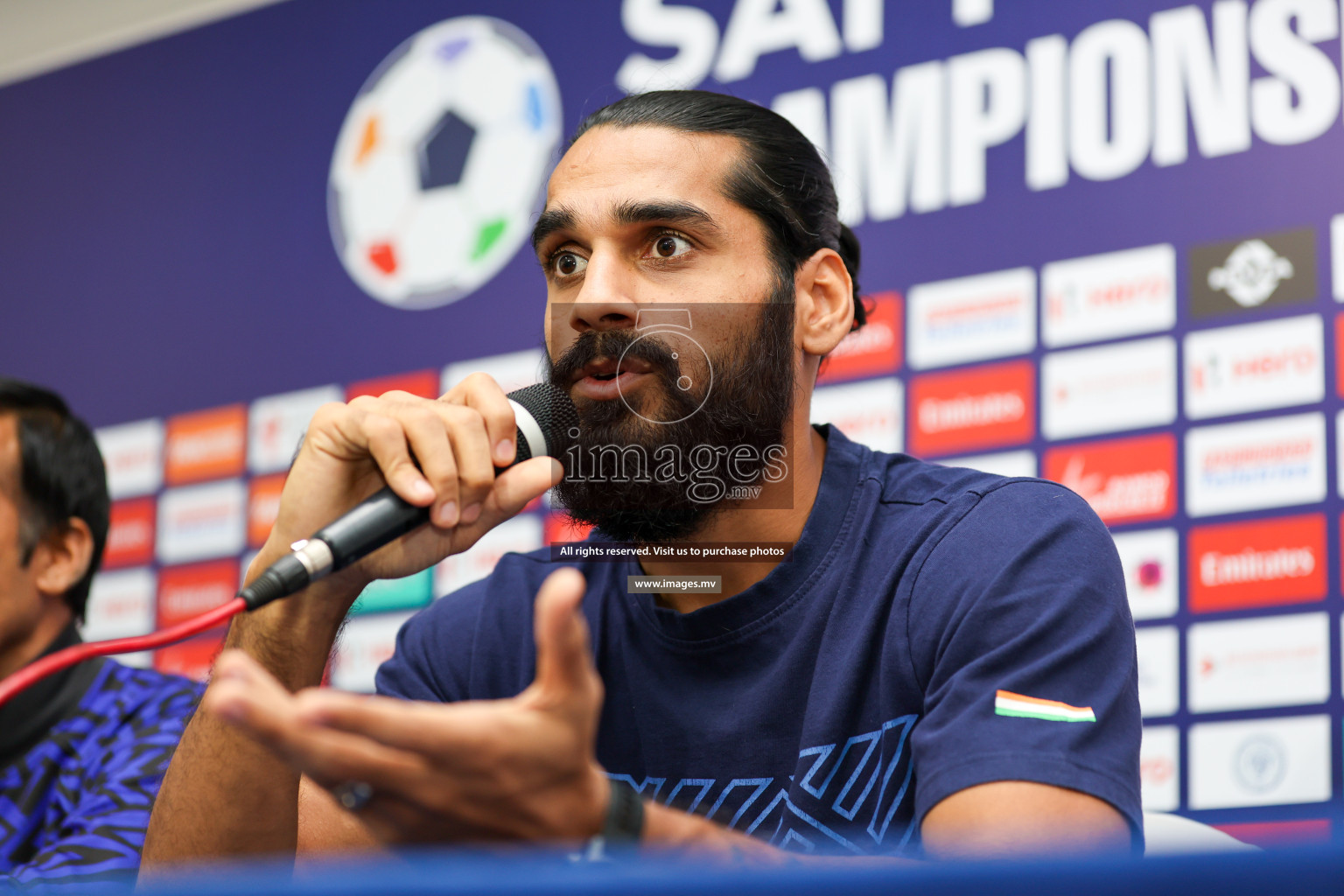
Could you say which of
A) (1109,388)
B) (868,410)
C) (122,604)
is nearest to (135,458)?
(122,604)

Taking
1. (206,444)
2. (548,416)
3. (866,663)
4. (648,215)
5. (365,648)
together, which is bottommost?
(365,648)

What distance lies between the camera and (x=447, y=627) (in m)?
1.42

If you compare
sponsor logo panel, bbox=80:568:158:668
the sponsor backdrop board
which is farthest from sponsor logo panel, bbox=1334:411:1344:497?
sponsor logo panel, bbox=80:568:158:668

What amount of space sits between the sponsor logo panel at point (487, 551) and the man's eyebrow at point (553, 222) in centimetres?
124

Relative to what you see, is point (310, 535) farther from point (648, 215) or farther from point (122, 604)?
point (122, 604)

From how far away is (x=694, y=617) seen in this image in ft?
4.13

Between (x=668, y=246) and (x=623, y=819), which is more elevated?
(x=668, y=246)

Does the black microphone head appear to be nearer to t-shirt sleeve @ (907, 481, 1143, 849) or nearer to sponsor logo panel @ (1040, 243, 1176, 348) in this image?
t-shirt sleeve @ (907, 481, 1143, 849)

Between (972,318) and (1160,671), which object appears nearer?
(1160,671)

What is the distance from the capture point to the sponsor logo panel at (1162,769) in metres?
1.93

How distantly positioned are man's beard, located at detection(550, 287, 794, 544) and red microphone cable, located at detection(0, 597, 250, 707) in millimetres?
536

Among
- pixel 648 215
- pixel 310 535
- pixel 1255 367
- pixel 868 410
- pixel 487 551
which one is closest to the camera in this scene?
pixel 310 535

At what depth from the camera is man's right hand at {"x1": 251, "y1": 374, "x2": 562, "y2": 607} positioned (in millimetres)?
1019

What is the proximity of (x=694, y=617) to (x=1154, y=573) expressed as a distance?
1.04 meters
